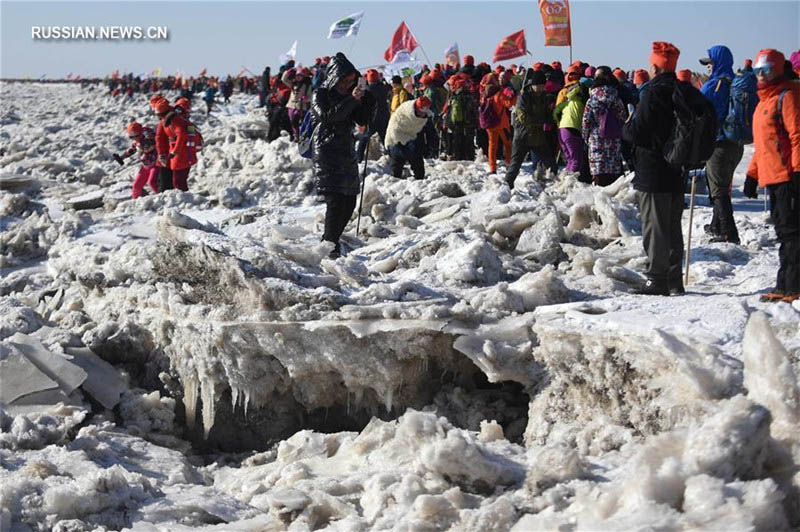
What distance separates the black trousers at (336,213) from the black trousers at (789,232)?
128 inches

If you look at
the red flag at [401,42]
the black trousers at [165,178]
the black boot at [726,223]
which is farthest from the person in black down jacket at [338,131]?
the red flag at [401,42]

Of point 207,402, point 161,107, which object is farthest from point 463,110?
point 207,402

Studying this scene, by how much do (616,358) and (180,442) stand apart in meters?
2.90

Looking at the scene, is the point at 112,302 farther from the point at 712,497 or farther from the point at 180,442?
the point at 712,497

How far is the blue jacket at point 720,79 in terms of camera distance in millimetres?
7496

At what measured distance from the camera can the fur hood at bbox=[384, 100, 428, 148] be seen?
34.0ft

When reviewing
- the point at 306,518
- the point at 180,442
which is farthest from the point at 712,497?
the point at 180,442

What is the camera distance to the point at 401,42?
1933 cm

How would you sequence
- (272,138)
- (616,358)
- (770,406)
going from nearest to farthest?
(770,406) → (616,358) → (272,138)

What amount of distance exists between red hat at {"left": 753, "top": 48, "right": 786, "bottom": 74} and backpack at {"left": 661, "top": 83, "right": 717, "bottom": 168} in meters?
0.37

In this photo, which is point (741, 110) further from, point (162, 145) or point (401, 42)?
point (401, 42)

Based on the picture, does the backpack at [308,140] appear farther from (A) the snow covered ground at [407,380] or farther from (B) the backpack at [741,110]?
(B) the backpack at [741,110]

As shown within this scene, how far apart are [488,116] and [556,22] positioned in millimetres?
2581

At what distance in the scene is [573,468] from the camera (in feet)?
11.5
